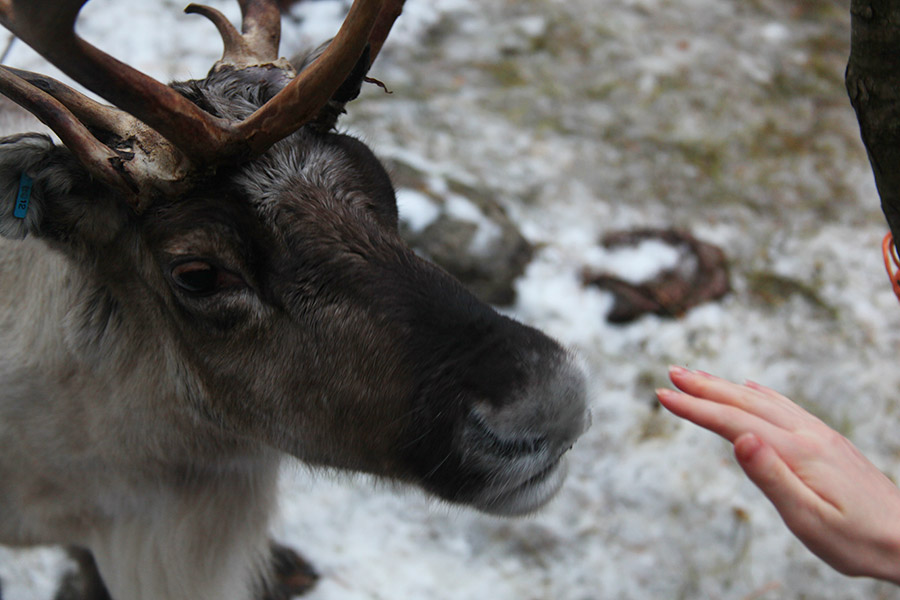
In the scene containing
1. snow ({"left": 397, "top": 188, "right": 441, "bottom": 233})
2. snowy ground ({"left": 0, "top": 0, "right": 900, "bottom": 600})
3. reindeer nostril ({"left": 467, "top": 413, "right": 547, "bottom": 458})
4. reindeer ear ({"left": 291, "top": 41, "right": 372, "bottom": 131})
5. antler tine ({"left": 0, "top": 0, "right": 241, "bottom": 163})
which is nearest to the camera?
antler tine ({"left": 0, "top": 0, "right": 241, "bottom": 163})

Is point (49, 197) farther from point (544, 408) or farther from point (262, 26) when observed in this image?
point (544, 408)

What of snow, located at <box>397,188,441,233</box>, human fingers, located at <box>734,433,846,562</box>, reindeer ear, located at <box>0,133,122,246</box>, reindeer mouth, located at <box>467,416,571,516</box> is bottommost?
snow, located at <box>397,188,441,233</box>

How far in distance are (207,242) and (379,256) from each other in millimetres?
487

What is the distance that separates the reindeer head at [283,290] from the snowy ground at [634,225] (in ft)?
1.45

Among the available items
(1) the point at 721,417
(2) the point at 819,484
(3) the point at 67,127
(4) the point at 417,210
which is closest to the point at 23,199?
(3) the point at 67,127

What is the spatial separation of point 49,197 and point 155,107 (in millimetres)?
501

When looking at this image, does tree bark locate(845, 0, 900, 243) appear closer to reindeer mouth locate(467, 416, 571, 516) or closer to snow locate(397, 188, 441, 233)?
reindeer mouth locate(467, 416, 571, 516)

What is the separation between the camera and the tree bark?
162 cm

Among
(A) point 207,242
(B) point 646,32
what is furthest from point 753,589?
(B) point 646,32

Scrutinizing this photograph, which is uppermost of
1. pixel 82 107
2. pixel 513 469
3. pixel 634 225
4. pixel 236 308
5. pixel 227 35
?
pixel 82 107

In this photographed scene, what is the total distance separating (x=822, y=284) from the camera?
5105 millimetres

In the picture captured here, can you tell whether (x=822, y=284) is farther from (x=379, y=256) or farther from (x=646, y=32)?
(x=379, y=256)

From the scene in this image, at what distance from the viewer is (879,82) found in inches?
67.2

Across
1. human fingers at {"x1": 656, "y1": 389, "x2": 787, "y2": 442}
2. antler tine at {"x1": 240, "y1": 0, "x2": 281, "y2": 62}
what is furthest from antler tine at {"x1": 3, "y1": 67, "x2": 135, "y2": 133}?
human fingers at {"x1": 656, "y1": 389, "x2": 787, "y2": 442}
